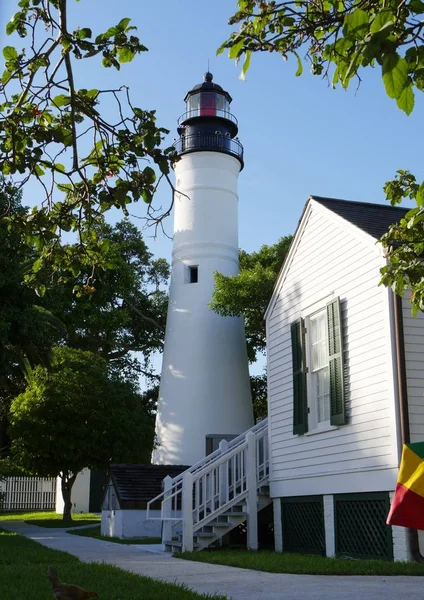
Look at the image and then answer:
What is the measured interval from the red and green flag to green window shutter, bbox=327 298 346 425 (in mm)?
4559

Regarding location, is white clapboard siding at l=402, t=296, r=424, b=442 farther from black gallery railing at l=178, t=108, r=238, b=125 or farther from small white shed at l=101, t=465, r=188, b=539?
black gallery railing at l=178, t=108, r=238, b=125

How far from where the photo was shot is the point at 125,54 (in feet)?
16.6

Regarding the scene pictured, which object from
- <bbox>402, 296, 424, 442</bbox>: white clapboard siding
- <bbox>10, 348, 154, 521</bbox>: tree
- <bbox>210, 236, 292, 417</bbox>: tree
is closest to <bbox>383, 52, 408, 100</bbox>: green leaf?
<bbox>402, 296, 424, 442</bbox>: white clapboard siding

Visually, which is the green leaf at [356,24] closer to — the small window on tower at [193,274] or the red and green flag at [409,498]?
the red and green flag at [409,498]

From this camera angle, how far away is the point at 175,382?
26047 mm

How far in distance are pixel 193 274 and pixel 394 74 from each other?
80.0 ft

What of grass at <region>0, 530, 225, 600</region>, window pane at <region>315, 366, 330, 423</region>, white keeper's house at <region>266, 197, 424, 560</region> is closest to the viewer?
grass at <region>0, 530, 225, 600</region>

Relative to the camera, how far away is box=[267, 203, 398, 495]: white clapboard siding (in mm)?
11156

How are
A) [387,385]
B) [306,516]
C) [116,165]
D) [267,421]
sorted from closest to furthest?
1. [116,165]
2. [387,385]
3. [306,516]
4. [267,421]

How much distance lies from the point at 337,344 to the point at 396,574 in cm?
407

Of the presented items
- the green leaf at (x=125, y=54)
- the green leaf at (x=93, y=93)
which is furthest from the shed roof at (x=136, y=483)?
the green leaf at (x=125, y=54)

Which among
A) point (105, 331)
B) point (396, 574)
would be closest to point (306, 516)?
point (396, 574)

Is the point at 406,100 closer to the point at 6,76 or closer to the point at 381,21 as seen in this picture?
the point at 381,21

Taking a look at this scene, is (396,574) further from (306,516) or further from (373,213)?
(373,213)
